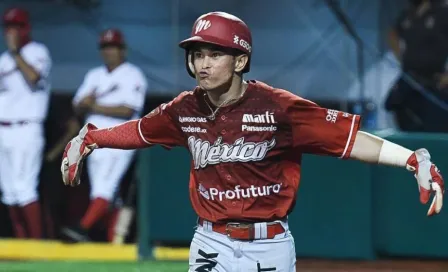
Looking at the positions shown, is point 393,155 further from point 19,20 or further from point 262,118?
point 19,20

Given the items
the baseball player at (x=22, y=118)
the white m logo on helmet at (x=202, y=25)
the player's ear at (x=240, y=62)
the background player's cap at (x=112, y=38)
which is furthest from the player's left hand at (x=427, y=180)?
the baseball player at (x=22, y=118)

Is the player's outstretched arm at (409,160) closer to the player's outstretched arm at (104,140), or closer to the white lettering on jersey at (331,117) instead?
the white lettering on jersey at (331,117)

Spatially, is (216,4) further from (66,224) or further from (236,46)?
(236,46)

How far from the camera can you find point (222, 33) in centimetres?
430

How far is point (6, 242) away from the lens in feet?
31.2

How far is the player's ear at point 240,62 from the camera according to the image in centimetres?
442

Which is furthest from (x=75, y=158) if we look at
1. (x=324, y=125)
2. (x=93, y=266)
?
(x=93, y=266)

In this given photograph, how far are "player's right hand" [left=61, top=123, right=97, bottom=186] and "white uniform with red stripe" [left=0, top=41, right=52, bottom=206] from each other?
4.98 meters

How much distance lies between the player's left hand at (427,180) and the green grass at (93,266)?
12.8 ft

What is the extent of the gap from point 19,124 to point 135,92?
3.85 feet

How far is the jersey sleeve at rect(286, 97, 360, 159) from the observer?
4.36 meters

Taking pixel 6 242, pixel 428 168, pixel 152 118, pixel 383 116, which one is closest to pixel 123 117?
pixel 6 242

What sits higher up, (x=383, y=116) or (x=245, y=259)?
(x=383, y=116)

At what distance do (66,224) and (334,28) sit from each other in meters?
3.12
